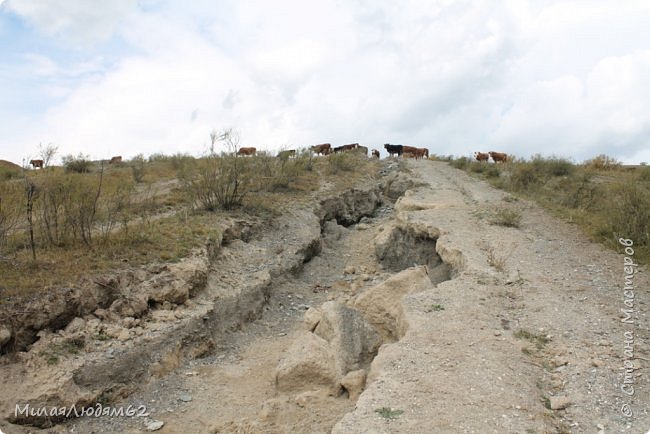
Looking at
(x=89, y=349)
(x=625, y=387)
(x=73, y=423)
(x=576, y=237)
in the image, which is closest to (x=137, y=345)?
(x=89, y=349)

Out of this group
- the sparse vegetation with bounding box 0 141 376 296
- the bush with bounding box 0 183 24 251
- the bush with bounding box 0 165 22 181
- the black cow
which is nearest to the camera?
the sparse vegetation with bounding box 0 141 376 296

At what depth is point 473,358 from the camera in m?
5.25

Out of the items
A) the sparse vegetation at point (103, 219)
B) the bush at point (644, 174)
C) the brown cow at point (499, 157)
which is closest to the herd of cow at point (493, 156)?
the brown cow at point (499, 157)

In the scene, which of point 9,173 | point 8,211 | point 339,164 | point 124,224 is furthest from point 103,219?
point 339,164

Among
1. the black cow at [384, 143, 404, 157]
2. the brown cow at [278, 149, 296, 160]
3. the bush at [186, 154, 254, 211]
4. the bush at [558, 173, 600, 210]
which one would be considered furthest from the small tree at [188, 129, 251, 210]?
the black cow at [384, 143, 404, 157]

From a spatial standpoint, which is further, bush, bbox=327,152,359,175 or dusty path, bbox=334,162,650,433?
bush, bbox=327,152,359,175

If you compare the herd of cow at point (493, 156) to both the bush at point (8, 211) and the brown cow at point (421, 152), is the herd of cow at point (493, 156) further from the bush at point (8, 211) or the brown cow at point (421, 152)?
the bush at point (8, 211)

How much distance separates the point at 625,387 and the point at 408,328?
2.55 meters

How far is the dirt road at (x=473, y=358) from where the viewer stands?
4.36 metres

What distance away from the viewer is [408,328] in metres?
6.40

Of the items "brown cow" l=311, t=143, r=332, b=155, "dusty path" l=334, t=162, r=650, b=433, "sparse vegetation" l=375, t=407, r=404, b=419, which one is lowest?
"sparse vegetation" l=375, t=407, r=404, b=419

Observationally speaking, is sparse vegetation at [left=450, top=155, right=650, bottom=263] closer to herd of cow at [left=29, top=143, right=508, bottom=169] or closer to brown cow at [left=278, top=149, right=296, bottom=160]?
herd of cow at [left=29, top=143, right=508, bottom=169]

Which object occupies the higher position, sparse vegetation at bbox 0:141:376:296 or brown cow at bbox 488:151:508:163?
brown cow at bbox 488:151:508:163

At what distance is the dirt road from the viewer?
4363 mm
